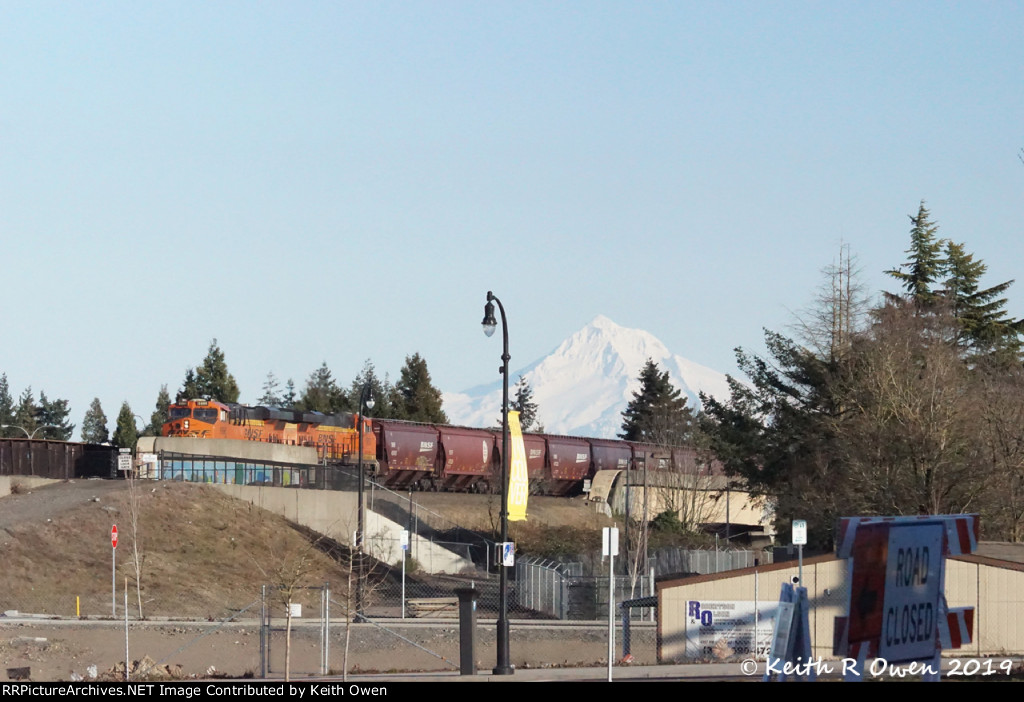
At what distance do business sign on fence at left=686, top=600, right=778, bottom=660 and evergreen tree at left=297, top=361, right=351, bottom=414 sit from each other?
3246 inches

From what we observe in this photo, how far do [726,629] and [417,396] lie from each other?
9304cm

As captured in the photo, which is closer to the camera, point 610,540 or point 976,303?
point 610,540

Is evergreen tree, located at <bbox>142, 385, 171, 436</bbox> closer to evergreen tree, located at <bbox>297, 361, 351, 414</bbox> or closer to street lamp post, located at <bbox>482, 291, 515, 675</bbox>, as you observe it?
evergreen tree, located at <bbox>297, 361, 351, 414</bbox>

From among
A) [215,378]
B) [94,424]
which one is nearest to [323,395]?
[215,378]

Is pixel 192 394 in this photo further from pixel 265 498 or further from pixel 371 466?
pixel 265 498

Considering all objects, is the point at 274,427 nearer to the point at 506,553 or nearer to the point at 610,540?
the point at 506,553

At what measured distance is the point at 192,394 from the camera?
392ft

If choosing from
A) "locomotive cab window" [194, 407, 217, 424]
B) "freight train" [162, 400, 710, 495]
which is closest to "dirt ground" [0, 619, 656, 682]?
"locomotive cab window" [194, 407, 217, 424]

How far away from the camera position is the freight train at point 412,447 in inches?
2542

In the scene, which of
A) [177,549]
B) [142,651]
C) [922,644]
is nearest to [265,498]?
[177,549]

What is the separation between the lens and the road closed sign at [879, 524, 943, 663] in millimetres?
12992

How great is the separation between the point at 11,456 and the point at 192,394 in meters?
63.8

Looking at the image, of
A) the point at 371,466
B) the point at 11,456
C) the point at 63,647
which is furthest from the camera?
the point at 371,466

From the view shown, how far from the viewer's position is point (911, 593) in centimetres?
1334
